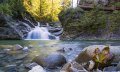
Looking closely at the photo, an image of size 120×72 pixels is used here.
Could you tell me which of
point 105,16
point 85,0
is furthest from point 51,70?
point 85,0

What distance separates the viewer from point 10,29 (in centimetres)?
3077

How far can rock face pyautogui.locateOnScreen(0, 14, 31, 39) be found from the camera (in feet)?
98.9

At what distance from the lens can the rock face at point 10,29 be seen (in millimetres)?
30136

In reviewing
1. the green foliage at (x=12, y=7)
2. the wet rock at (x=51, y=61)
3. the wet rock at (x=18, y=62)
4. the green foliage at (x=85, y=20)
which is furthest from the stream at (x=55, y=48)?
the green foliage at (x=12, y=7)

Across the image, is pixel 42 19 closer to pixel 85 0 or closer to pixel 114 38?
pixel 85 0

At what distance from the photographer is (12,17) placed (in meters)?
36.4

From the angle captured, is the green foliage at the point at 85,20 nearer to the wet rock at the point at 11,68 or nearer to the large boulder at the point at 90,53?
the large boulder at the point at 90,53

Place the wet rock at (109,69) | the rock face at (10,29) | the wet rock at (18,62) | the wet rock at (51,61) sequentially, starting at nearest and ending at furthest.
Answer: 1. the wet rock at (109,69)
2. the wet rock at (51,61)
3. the wet rock at (18,62)
4. the rock face at (10,29)

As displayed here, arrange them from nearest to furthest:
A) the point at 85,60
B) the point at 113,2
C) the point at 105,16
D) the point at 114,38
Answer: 1. the point at 85,60
2. the point at 114,38
3. the point at 105,16
4. the point at 113,2

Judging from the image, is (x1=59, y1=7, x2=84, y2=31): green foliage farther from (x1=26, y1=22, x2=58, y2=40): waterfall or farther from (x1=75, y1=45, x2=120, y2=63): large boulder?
(x1=75, y1=45, x2=120, y2=63): large boulder

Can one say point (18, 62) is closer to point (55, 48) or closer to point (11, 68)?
point (11, 68)

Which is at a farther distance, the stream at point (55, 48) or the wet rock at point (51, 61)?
the stream at point (55, 48)

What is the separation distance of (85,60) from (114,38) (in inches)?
783

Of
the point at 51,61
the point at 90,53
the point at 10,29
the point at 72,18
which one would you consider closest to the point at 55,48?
the point at 51,61
